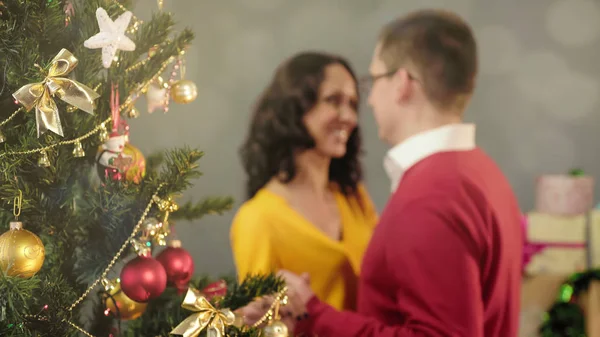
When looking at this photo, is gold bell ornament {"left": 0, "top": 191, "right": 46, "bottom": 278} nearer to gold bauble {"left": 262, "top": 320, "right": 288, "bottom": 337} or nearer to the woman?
gold bauble {"left": 262, "top": 320, "right": 288, "bottom": 337}

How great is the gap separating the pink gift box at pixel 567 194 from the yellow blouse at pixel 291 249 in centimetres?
112

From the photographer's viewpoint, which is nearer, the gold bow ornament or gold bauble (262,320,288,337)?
the gold bow ornament

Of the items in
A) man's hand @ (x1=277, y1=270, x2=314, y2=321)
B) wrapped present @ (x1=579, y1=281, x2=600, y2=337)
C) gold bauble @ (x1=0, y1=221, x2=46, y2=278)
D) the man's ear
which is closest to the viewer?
gold bauble @ (x1=0, y1=221, x2=46, y2=278)

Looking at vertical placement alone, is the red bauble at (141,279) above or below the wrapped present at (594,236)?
above

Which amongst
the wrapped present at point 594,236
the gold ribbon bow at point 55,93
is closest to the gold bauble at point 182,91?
the gold ribbon bow at point 55,93

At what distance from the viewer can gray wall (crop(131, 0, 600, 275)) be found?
207 cm

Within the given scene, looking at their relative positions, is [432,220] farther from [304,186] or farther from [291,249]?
[304,186]

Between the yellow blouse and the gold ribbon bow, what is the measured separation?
936 mm

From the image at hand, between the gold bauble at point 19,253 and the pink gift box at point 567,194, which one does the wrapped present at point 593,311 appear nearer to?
the pink gift box at point 567,194

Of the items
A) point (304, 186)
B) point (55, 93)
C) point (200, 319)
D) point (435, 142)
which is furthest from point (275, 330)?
point (304, 186)

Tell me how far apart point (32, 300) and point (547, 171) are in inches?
94.5

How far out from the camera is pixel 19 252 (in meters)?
0.74

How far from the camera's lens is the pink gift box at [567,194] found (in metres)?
2.42

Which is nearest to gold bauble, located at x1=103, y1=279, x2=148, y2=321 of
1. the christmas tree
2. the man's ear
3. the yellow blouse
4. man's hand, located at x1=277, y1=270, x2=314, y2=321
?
the christmas tree
